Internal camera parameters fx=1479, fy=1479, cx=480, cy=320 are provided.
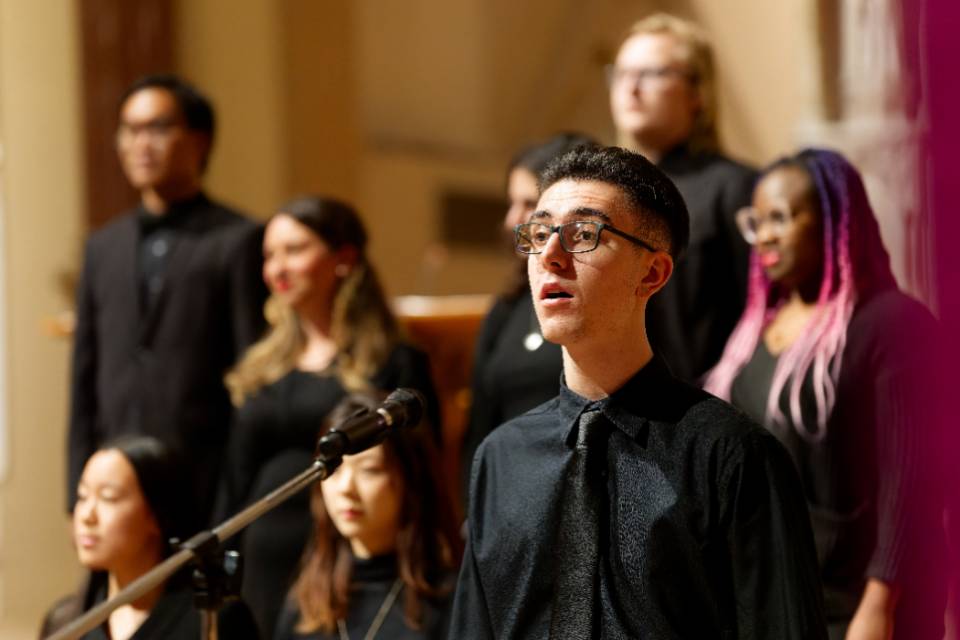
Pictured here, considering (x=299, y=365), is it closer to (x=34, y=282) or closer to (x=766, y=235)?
(x=766, y=235)

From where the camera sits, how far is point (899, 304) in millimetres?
2977

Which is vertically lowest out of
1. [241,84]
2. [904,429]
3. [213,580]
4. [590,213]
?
[213,580]

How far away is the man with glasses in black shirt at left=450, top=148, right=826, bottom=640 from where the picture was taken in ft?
6.67

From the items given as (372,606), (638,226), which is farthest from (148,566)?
(638,226)

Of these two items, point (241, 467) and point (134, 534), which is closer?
point (134, 534)

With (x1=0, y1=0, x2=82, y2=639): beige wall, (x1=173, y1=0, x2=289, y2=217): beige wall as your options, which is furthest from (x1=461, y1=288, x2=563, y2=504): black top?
(x1=173, y1=0, x2=289, y2=217): beige wall

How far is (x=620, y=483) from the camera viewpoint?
2121 mm

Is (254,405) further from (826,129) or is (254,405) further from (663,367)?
(826,129)

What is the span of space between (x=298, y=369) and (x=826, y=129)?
93.4 inches

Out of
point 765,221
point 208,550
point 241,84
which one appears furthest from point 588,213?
point 241,84

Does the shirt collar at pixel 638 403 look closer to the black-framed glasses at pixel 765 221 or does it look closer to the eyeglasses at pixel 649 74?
the black-framed glasses at pixel 765 221

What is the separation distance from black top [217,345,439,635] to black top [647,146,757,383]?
2.21 feet

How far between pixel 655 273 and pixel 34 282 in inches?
179

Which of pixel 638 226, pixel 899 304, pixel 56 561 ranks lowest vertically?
pixel 56 561
